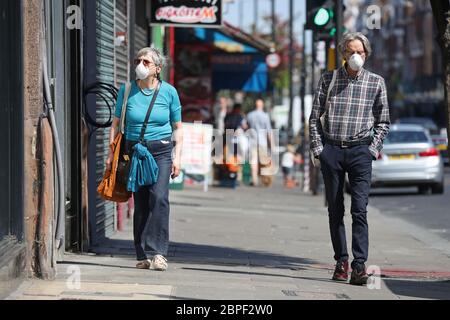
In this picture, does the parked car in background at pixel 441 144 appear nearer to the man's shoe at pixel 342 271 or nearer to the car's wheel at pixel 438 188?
the car's wheel at pixel 438 188

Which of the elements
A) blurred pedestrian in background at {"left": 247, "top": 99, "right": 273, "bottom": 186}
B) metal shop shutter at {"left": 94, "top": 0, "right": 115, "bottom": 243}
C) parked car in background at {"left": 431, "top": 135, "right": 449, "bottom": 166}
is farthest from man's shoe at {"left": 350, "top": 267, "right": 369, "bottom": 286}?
parked car in background at {"left": 431, "top": 135, "right": 449, "bottom": 166}

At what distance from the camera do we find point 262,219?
17203 mm

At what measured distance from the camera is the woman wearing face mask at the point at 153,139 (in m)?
9.68

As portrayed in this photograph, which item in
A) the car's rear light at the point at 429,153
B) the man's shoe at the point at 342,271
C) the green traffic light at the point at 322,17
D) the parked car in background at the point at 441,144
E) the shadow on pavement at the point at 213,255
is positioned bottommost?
the parked car in background at the point at 441,144

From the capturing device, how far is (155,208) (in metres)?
9.80

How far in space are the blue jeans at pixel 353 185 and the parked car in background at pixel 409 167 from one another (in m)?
15.9

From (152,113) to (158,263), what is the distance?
120 centimetres

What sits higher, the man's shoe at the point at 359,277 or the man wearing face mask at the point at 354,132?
the man wearing face mask at the point at 354,132

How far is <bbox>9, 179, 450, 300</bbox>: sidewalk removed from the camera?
27.9 ft

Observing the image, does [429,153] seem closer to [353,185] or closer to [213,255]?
[213,255]

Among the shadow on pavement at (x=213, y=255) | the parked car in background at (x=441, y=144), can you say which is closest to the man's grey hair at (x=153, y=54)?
the shadow on pavement at (x=213, y=255)

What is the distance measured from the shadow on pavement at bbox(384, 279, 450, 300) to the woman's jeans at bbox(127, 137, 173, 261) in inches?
72.8

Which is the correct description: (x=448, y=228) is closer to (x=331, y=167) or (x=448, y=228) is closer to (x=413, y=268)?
(x=413, y=268)
